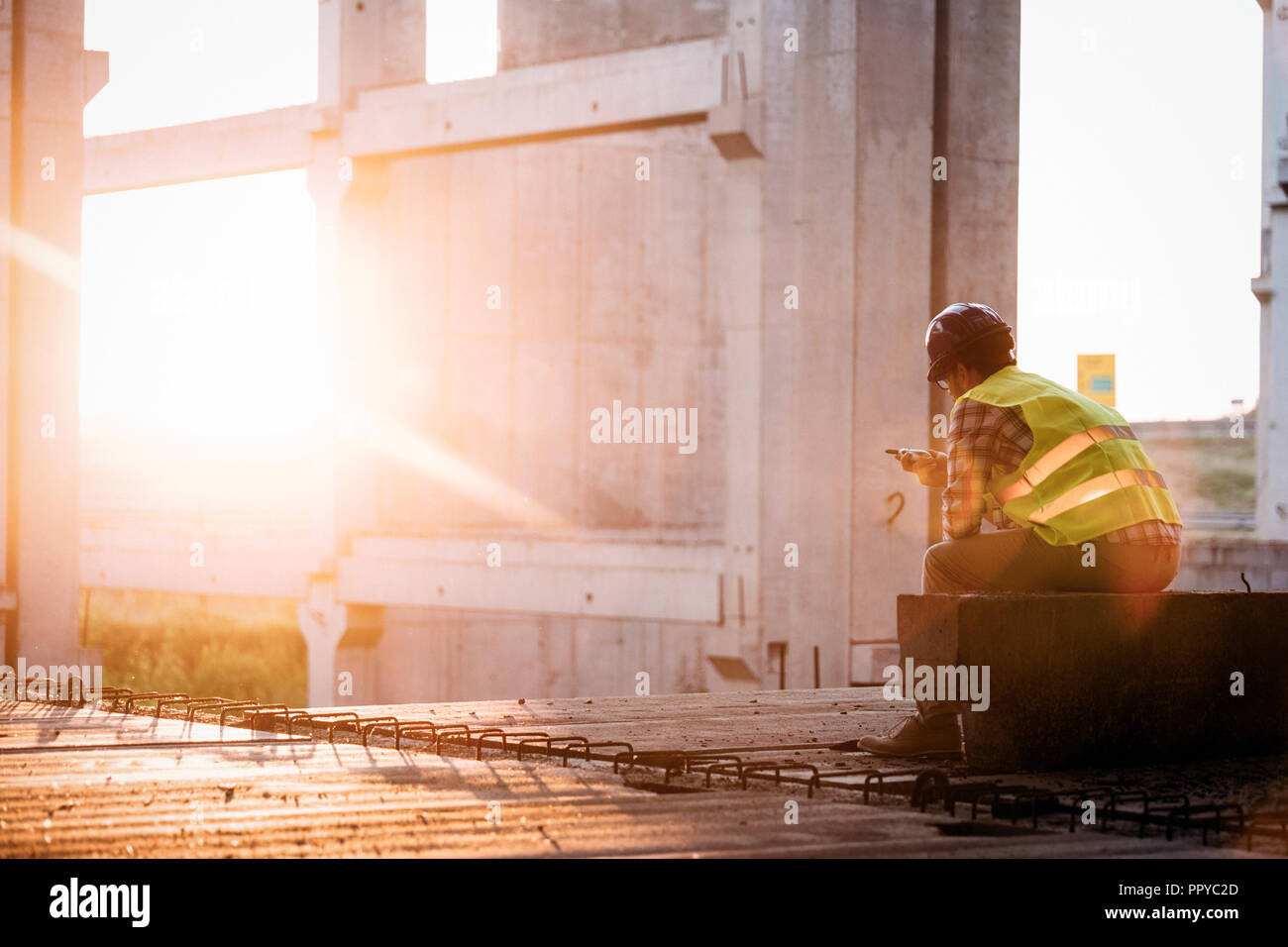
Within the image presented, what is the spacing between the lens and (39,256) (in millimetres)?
13719

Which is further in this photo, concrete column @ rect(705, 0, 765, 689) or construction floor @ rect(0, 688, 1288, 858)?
concrete column @ rect(705, 0, 765, 689)

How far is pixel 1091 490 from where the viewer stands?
5.98m

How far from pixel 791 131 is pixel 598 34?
30.0ft

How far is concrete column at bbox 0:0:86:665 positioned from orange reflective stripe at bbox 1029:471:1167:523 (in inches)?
393

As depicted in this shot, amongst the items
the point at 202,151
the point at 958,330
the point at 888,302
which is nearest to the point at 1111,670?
the point at 958,330

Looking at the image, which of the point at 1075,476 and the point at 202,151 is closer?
the point at 1075,476

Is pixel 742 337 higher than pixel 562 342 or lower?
lower

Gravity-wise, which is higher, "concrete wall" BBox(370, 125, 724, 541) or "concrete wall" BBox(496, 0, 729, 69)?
"concrete wall" BBox(496, 0, 729, 69)

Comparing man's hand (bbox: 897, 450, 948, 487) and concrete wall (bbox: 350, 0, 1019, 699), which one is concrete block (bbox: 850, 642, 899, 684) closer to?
concrete wall (bbox: 350, 0, 1019, 699)

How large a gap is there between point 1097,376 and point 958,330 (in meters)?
11.0

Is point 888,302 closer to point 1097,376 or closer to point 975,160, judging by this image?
point 975,160

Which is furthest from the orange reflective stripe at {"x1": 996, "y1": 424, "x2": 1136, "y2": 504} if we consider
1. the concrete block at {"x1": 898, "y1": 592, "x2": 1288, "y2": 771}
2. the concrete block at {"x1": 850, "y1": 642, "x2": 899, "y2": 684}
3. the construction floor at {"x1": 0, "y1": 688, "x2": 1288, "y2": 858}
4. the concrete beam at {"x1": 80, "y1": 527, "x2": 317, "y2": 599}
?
the concrete beam at {"x1": 80, "y1": 527, "x2": 317, "y2": 599}

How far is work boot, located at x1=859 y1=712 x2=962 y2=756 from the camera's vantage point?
240 inches
